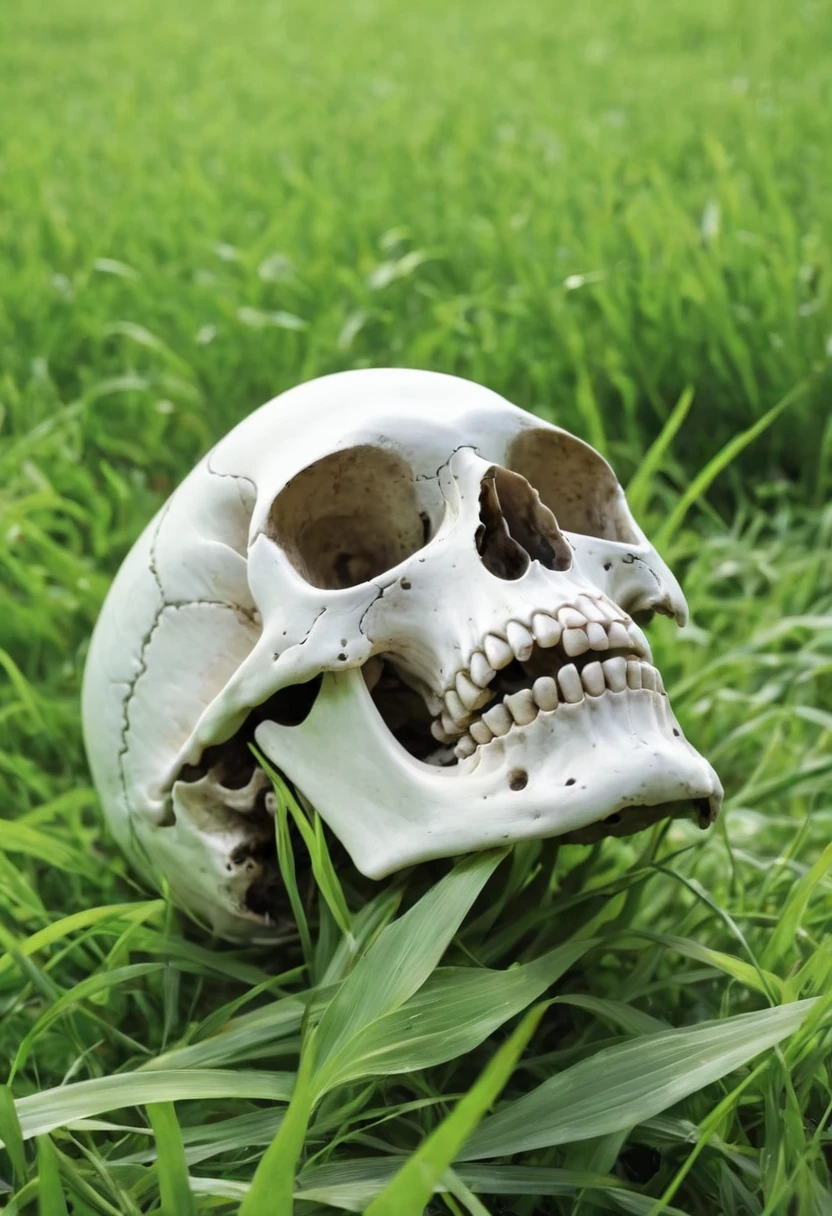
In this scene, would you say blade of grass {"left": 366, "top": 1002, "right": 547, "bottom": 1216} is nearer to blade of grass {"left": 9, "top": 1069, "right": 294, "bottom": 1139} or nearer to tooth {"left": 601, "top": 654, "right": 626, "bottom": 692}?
blade of grass {"left": 9, "top": 1069, "right": 294, "bottom": 1139}

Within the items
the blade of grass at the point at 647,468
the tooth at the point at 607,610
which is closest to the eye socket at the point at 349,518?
the tooth at the point at 607,610

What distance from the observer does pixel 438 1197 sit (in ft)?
3.99

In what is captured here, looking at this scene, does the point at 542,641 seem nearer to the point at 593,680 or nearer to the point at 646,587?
the point at 593,680

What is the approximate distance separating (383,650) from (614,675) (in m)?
0.26

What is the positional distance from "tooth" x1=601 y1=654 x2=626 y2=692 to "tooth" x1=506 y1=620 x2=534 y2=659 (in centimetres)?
8

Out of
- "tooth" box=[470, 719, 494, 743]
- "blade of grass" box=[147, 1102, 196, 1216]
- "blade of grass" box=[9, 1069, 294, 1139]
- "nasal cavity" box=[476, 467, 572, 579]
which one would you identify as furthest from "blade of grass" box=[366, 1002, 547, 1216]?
"nasal cavity" box=[476, 467, 572, 579]

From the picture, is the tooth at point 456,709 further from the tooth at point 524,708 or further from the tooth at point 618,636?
the tooth at point 618,636

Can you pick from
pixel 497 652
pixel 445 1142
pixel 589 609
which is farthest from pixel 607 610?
pixel 445 1142

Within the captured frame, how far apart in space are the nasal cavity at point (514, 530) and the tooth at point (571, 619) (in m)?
0.11

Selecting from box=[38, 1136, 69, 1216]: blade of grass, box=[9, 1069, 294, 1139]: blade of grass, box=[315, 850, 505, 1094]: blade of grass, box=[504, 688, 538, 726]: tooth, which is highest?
box=[504, 688, 538, 726]: tooth

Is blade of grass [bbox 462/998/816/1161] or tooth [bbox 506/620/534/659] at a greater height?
tooth [bbox 506/620/534/659]

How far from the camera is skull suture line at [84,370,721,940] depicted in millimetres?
1243

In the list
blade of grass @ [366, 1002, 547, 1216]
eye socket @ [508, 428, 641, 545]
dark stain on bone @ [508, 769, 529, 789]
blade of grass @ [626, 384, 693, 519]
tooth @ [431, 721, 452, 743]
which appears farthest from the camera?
blade of grass @ [626, 384, 693, 519]

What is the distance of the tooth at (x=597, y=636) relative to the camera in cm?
125
